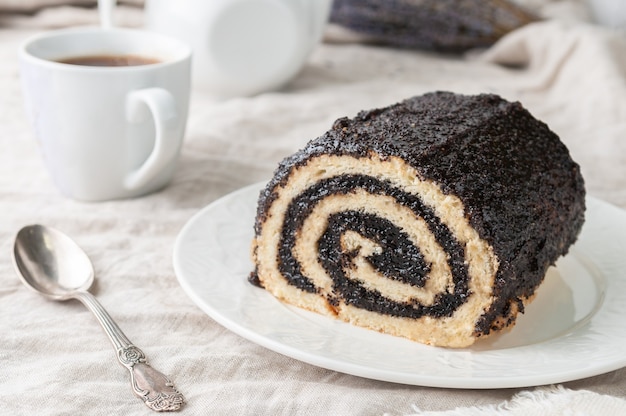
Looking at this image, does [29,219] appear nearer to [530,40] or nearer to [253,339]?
[253,339]

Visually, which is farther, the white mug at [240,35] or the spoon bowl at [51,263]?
the white mug at [240,35]

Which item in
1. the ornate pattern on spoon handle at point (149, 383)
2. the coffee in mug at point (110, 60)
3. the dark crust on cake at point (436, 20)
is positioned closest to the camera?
the ornate pattern on spoon handle at point (149, 383)

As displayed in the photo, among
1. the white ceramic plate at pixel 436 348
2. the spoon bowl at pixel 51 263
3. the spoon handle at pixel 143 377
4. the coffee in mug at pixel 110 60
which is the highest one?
the coffee in mug at pixel 110 60

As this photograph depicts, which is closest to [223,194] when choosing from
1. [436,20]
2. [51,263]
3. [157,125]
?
[157,125]

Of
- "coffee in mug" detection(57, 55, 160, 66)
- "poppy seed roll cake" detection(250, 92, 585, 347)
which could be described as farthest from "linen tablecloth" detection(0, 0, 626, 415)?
"coffee in mug" detection(57, 55, 160, 66)

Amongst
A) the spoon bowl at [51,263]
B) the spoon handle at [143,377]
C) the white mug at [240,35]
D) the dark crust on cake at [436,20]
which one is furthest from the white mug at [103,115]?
the dark crust on cake at [436,20]

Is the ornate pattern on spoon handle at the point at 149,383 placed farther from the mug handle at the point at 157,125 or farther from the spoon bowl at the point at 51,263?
the mug handle at the point at 157,125

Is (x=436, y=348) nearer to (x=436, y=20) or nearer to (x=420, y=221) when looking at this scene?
(x=420, y=221)
